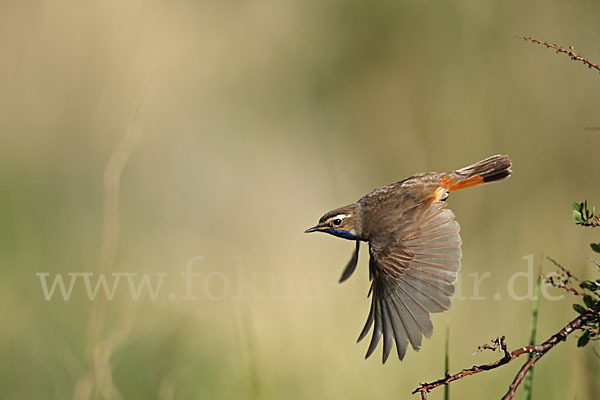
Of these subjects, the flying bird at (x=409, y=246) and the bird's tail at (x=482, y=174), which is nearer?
the flying bird at (x=409, y=246)

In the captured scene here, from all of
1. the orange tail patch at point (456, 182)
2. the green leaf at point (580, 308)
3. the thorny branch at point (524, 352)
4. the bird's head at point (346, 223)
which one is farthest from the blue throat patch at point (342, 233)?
the thorny branch at point (524, 352)

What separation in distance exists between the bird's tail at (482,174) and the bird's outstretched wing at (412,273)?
0.60 feet

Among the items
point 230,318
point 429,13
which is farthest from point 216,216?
point 429,13

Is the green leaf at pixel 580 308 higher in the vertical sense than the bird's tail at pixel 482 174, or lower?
lower

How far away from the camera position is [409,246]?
1.94 m

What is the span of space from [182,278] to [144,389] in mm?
1414

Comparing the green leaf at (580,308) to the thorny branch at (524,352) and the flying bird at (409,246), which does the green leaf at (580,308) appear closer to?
the thorny branch at (524,352)

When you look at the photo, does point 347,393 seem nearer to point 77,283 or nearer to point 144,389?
point 144,389

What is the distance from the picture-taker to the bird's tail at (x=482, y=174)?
6.82 ft

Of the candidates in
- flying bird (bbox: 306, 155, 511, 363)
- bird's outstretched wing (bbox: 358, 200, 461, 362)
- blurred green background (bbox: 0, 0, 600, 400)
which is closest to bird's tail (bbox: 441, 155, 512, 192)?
flying bird (bbox: 306, 155, 511, 363)

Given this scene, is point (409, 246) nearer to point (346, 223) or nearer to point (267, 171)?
point (346, 223)

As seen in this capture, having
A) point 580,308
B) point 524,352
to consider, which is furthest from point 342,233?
point 524,352

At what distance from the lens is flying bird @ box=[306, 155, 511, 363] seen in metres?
1.71

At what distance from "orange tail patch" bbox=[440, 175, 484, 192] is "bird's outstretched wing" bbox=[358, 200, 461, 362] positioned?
6.9 inches
